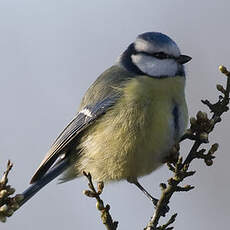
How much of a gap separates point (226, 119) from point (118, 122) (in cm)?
167

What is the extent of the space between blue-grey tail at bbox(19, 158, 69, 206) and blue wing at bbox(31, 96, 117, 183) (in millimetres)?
25

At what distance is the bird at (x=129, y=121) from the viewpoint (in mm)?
2713

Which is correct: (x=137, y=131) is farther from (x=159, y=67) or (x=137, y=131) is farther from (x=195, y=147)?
(x=195, y=147)

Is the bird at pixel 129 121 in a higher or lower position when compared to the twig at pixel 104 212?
higher

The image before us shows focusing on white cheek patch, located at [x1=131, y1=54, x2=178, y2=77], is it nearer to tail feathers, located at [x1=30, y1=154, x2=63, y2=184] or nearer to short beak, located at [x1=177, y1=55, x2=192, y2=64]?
short beak, located at [x1=177, y1=55, x2=192, y2=64]

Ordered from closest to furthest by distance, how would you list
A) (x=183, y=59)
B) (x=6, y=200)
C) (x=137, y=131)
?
(x=6, y=200), (x=137, y=131), (x=183, y=59)

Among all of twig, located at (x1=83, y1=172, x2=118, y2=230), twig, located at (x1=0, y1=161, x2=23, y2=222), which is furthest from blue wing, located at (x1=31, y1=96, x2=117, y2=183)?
twig, located at (x1=0, y1=161, x2=23, y2=222)

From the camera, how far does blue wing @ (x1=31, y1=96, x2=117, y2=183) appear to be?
2.95 metres

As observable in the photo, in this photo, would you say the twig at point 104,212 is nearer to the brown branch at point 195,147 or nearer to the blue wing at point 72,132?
the brown branch at point 195,147

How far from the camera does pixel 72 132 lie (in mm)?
3004

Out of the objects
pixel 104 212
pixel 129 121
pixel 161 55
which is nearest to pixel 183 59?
pixel 161 55

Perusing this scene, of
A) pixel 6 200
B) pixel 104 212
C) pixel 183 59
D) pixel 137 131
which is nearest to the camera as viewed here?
pixel 6 200

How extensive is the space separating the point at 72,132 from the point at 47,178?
0.27 meters

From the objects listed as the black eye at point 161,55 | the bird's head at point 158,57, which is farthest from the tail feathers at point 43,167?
the black eye at point 161,55
